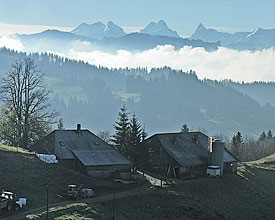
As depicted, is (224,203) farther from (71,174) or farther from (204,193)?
(71,174)

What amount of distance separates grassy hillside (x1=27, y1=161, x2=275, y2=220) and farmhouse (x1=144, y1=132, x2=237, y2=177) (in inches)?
136

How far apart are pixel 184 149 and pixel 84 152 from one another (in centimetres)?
1584

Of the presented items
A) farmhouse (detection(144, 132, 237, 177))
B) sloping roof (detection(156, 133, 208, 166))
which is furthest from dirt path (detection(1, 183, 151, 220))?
sloping roof (detection(156, 133, 208, 166))

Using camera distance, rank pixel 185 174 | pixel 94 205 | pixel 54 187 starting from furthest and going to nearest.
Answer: pixel 185 174, pixel 54 187, pixel 94 205

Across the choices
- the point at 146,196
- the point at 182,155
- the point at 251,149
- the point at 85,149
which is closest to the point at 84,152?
the point at 85,149

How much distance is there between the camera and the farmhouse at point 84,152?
192 feet

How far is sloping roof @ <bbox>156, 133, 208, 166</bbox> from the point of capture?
2559 inches

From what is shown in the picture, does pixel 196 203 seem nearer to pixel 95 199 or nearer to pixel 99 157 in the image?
pixel 95 199

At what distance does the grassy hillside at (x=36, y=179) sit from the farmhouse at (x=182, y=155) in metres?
11.8

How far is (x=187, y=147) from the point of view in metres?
68.9

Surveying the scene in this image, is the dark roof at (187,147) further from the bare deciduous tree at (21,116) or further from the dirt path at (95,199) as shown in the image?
the bare deciduous tree at (21,116)

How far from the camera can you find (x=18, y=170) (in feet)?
164

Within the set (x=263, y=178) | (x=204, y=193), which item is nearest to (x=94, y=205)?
(x=204, y=193)

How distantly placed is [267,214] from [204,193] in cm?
760
